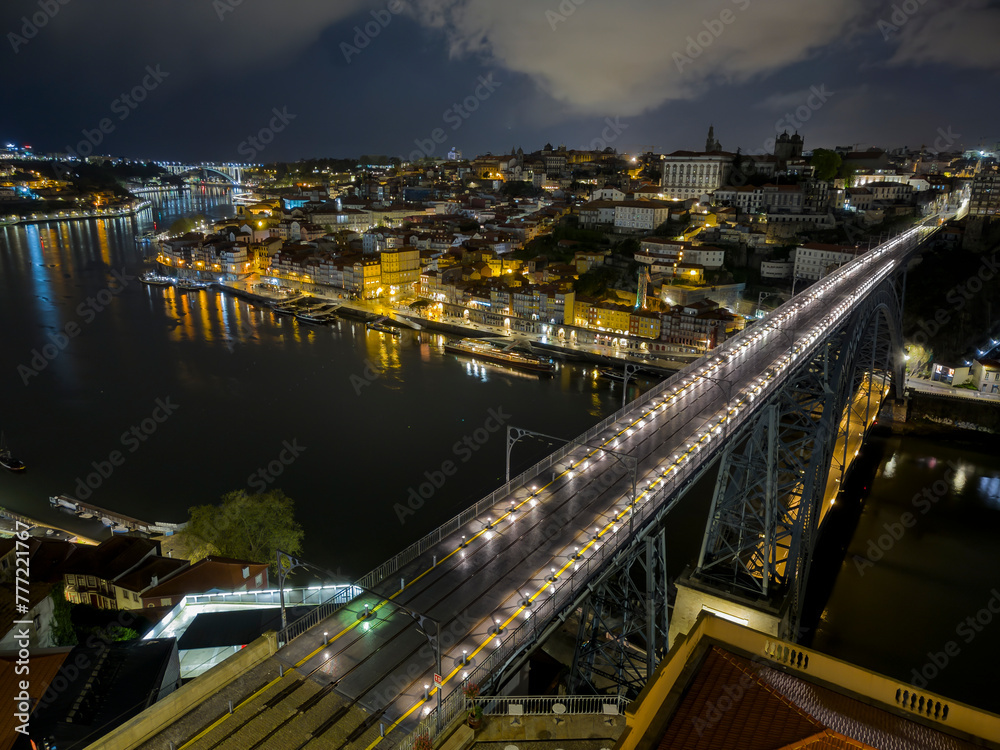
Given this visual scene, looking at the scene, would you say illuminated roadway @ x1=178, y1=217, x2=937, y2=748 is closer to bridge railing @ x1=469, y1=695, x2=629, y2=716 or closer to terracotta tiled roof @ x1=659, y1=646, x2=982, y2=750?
bridge railing @ x1=469, y1=695, x2=629, y2=716

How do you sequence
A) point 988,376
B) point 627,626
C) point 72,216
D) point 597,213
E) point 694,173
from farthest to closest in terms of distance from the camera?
point 72,216 < point 694,173 < point 597,213 < point 988,376 < point 627,626

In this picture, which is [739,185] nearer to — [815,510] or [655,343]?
[655,343]

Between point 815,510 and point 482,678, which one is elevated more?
point 482,678

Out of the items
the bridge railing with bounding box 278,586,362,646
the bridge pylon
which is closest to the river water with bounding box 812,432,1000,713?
the bridge pylon

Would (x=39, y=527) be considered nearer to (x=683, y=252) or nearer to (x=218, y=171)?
(x=683, y=252)

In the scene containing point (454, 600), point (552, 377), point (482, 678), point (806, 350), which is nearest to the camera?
point (482, 678)

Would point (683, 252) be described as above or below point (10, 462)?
above

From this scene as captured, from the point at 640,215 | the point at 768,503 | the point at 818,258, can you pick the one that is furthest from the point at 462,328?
the point at 768,503

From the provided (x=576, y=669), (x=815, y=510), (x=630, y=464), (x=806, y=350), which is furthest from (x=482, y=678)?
(x=806, y=350)
